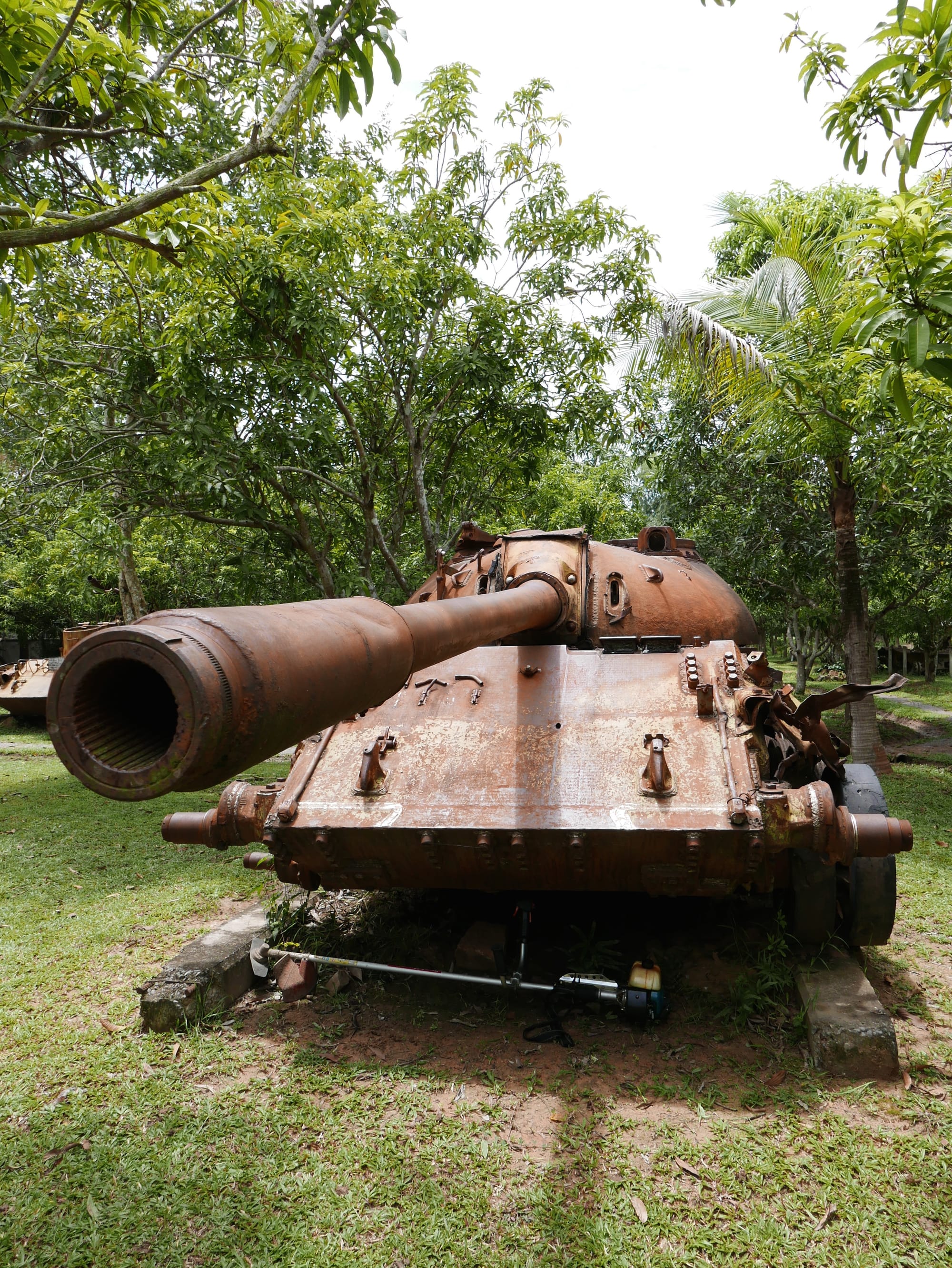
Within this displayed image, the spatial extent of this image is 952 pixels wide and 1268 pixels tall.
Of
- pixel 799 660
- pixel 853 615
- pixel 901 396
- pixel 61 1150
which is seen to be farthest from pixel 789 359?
pixel 799 660

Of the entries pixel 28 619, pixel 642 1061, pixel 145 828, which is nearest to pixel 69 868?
pixel 145 828

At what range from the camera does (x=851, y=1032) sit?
3.77 meters

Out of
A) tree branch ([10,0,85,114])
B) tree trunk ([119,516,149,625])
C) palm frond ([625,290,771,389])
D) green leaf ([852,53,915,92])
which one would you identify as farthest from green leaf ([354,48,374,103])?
tree trunk ([119,516,149,625])

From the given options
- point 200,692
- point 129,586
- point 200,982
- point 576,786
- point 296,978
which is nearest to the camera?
point 200,692

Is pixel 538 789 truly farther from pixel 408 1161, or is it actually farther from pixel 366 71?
pixel 366 71

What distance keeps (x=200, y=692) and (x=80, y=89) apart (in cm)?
345

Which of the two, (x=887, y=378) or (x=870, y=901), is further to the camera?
(x=870, y=901)

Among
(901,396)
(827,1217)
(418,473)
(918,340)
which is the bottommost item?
(827,1217)

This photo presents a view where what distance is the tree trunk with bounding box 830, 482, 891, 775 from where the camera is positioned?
10523mm

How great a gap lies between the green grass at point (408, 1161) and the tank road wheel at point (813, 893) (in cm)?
68

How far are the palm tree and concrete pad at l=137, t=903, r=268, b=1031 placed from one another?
6.85m

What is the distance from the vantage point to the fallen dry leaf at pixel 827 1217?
2.92 metres

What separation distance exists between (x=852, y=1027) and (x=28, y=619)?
23.4 m

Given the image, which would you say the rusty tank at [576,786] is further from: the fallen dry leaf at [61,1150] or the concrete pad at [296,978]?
the fallen dry leaf at [61,1150]
